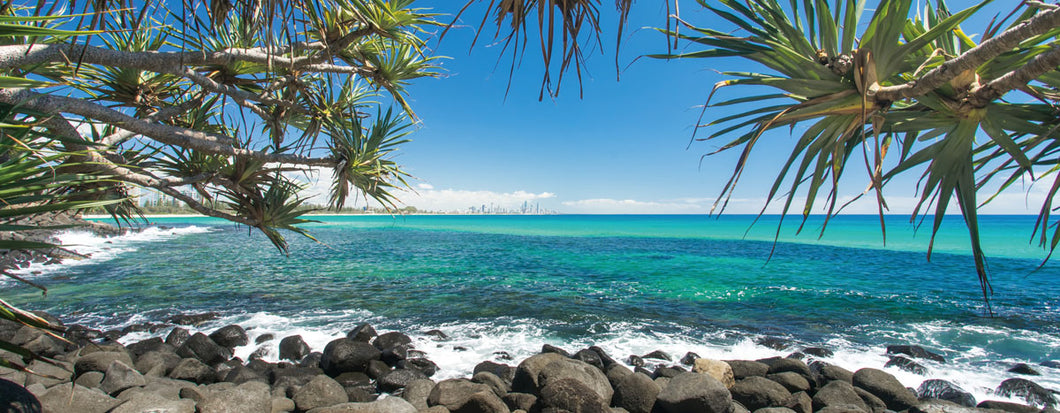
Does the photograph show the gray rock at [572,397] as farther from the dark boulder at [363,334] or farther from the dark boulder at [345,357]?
the dark boulder at [363,334]

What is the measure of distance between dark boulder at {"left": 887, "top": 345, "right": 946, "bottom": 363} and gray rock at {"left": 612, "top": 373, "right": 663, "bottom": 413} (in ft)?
16.7

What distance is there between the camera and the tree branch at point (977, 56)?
108 centimetres

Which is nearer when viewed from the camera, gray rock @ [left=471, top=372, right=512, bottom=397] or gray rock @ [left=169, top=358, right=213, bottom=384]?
gray rock @ [left=471, top=372, right=512, bottom=397]

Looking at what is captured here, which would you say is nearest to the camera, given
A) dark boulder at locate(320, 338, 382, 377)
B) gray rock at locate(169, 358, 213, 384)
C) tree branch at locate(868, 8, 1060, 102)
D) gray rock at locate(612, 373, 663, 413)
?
tree branch at locate(868, 8, 1060, 102)

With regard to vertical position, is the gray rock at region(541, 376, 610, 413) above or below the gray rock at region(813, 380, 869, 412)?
above

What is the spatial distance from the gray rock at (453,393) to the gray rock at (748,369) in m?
3.48

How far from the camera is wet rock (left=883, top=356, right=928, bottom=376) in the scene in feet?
19.8

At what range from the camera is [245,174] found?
169 inches

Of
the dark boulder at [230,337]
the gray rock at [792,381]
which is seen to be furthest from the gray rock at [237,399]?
the gray rock at [792,381]

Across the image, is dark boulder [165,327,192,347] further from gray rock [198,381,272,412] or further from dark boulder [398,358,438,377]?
dark boulder [398,358,438,377]

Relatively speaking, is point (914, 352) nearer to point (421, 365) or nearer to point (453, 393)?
point (453, 393)

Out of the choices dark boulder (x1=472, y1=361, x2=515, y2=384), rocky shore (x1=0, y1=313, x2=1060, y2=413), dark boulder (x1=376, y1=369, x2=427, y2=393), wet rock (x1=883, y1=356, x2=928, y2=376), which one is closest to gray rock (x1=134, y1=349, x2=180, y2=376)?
rocky shore (x1=0, y1=313, x2=1060, y2=413)

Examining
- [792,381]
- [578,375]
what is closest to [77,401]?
[578,375]

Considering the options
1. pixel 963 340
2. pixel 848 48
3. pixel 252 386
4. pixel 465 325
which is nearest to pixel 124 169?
pixel 252 386
